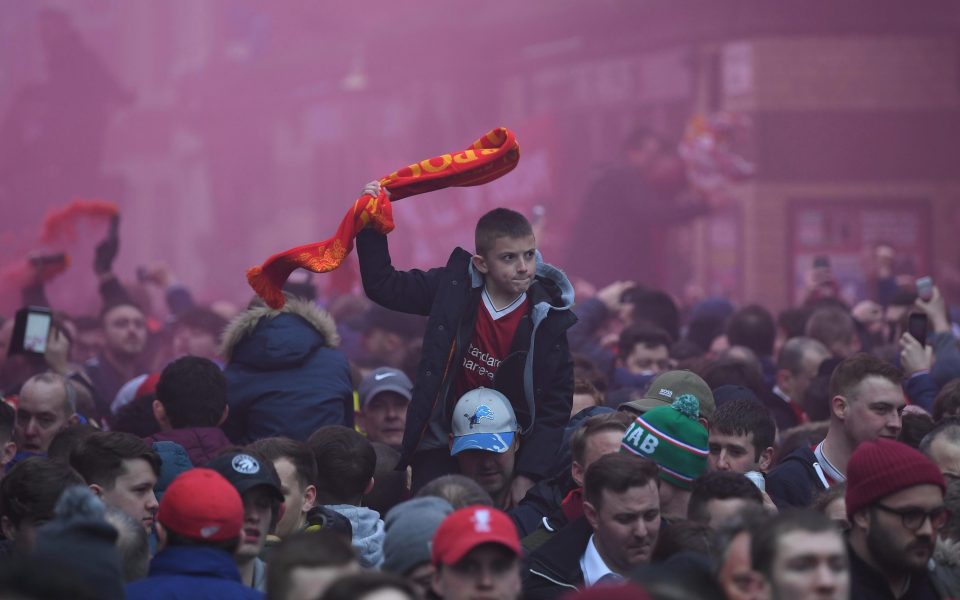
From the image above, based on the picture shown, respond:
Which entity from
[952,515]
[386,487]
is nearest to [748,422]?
[952,515]

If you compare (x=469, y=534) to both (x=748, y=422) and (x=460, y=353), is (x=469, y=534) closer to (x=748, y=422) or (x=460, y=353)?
(x=460, y=353)

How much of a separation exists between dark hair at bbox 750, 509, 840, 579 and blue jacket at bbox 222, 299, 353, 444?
311cm

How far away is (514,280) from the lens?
5.95 metres

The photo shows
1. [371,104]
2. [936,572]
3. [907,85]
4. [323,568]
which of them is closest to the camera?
[323,568]

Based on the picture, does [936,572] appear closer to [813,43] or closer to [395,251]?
[813,43]

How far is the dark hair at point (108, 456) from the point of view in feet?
17.3

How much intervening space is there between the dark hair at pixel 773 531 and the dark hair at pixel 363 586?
3.42 feet

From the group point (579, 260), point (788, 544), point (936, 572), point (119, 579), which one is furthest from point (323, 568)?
point (579, 260)

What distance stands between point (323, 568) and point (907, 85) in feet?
49.6

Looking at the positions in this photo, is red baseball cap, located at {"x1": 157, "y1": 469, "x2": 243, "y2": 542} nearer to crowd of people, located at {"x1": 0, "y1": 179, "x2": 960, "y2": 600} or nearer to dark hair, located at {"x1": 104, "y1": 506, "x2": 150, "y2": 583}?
crowd of people, located at {"x1": 0, "y1": 179, "x2": 960, "y2": 600}

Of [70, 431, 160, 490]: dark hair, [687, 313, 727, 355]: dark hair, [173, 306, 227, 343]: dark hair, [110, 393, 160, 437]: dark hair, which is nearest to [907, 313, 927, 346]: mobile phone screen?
[687, 313, 727, 355]: dark hair

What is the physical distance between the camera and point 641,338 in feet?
28.6

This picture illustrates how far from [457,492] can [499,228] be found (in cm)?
142

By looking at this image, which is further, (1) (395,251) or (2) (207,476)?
(1) (395,251)
